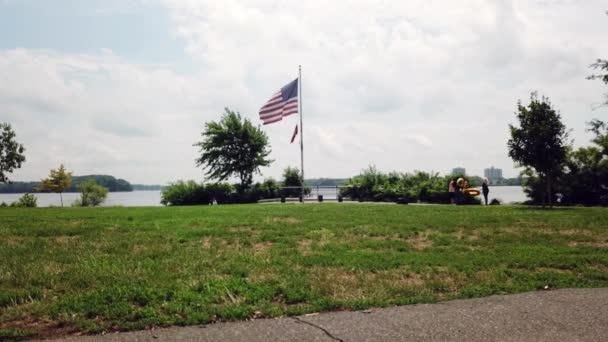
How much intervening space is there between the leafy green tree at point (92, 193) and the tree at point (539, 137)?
4100 centimetres

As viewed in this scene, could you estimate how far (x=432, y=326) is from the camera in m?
4.91

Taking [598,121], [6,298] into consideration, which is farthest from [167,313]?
[598,121]

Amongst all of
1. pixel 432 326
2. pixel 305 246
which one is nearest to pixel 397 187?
pixel 305 246

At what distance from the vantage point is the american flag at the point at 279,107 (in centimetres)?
3166

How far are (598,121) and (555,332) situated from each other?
22.3 m

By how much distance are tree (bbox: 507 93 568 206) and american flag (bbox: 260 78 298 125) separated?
14236 mm

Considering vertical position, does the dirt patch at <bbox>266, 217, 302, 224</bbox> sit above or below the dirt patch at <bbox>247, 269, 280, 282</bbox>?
above

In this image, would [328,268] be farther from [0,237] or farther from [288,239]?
[0,237]

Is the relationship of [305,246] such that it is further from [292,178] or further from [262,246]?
[292,178]

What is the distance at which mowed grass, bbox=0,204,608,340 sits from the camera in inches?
212

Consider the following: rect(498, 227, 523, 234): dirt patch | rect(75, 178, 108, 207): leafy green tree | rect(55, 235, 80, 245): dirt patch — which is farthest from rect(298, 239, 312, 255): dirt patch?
rect(75, 178, 108, 207): leafy green tree

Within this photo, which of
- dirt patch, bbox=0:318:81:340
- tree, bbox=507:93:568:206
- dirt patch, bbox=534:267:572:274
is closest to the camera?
dirt patch, bbox=0:318:81:340

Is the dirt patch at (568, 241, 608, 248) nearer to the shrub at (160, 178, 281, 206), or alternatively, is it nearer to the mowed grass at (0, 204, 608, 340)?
the mowed grass at (0, 204, 608, 340)

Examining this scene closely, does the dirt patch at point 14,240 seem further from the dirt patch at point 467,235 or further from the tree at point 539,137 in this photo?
the tree at point 539,137
